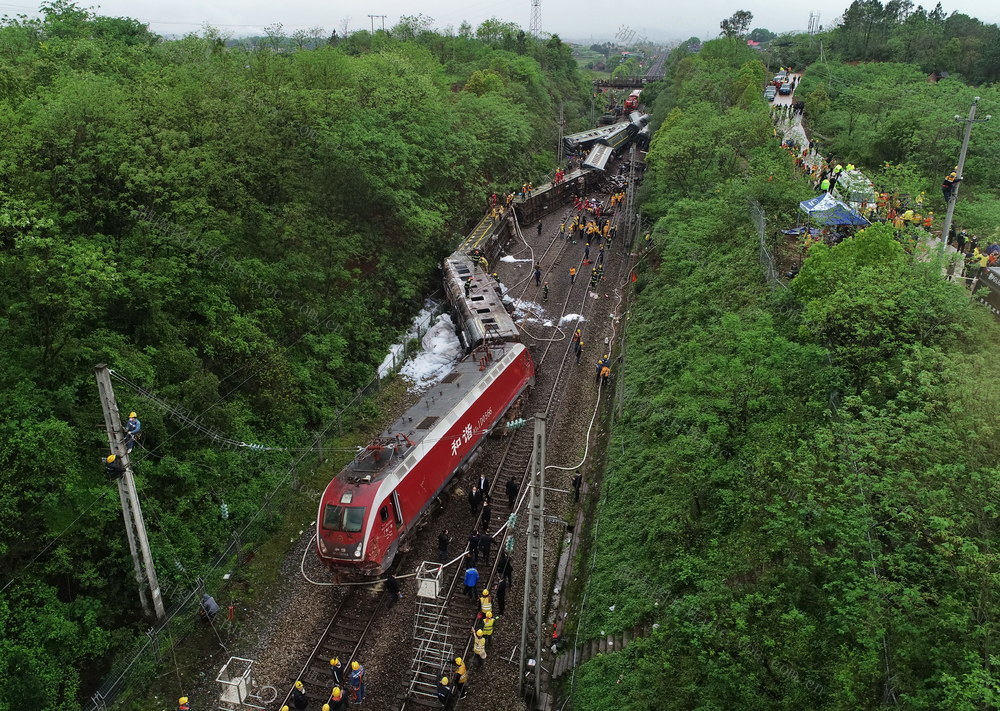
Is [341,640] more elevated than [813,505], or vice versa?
[813,505]

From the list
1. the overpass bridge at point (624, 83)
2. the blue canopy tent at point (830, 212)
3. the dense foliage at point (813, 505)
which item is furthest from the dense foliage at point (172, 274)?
the overpass bridge at point (624, 83)

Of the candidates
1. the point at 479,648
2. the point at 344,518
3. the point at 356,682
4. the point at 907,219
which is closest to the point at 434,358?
the point at 344,518

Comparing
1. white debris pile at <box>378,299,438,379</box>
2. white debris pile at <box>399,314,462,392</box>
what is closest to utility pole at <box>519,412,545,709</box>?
white debris pile at <box>399,314,462,392</box>

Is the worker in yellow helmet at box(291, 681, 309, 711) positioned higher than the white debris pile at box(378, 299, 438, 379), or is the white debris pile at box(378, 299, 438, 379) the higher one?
the white debris pile at box(378, 299, 438, 379)

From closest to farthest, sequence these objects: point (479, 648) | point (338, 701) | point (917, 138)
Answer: point (338, 701) < point (479, 648) < point (917, 138)

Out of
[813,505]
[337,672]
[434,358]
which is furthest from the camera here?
[434,358]

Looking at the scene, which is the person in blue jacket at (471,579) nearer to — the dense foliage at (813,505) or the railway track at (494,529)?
the railway track at (494,529)

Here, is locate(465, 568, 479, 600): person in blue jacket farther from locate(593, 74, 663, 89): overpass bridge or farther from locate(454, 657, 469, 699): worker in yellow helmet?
locate(593, 74, 663, 89): overpass bridge

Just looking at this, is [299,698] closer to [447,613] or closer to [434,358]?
[447,613]
